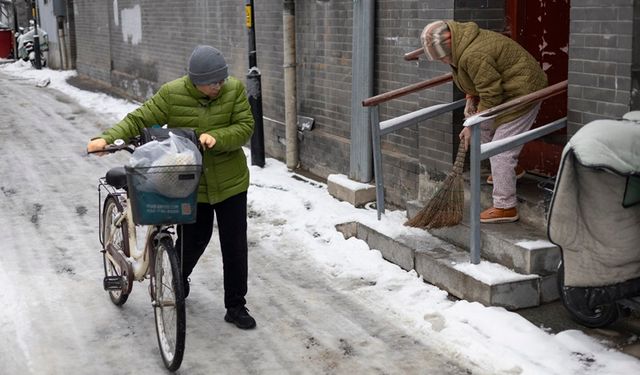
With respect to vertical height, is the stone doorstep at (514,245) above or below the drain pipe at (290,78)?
below

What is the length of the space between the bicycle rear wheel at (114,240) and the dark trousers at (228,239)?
37 cm

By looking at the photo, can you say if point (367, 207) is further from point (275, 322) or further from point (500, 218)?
point (275, 322)

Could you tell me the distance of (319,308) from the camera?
255 inches

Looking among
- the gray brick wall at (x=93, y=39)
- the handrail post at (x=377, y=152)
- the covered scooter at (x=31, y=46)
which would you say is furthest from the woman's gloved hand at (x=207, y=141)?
the covered scooter at (x=31, y=46)

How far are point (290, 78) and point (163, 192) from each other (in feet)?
19.6

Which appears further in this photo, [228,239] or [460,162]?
[460,162]

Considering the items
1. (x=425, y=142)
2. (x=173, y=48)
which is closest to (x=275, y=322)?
(x=425, y=142)

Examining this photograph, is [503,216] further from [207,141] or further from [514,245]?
[207,141]

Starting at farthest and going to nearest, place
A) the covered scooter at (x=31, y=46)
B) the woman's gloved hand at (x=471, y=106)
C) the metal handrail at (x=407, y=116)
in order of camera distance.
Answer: the covered scooter at (x=31, y=46)
the metal handrail at (x=407, y=116)
the woman's gloved hand at (x=471, y=106)

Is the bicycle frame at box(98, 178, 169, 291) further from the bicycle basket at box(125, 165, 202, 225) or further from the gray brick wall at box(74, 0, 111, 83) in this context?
the gray brick wall at box(74, 0, 111, 83)

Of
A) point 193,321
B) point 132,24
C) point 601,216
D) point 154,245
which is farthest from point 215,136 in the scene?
point 132,24

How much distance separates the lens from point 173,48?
52.5 ft

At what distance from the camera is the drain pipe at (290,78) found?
428 inches

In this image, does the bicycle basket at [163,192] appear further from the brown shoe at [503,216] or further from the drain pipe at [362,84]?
the drain pipe at [362,84]
